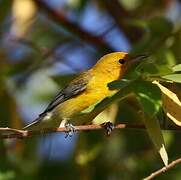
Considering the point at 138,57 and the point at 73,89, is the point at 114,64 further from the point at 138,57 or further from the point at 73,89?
the point at 138,57

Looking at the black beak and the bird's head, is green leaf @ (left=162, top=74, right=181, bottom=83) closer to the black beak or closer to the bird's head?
the black beak

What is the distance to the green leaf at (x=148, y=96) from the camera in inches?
81.4

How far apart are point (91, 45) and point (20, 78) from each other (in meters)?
0.58

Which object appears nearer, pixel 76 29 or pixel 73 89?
pixel 73 89

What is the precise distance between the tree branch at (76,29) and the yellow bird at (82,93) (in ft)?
0.35

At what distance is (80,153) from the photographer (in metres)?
3.69

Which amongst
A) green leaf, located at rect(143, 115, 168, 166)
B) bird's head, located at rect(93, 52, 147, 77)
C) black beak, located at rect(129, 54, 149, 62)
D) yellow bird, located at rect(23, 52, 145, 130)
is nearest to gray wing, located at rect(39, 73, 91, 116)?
yellow bird, located at rect(23, 52, 145, 130)

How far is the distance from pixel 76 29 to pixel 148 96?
2052 millimetres

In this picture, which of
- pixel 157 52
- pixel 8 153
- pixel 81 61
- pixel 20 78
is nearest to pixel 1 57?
pixel 20 78

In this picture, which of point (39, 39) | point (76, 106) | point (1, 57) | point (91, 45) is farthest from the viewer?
point (39, 39)

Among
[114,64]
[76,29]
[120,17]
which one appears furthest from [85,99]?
[120,17]

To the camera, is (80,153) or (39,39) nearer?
(80,153)

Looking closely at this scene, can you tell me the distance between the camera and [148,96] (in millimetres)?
2115

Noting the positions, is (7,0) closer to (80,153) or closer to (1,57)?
(1,57)
